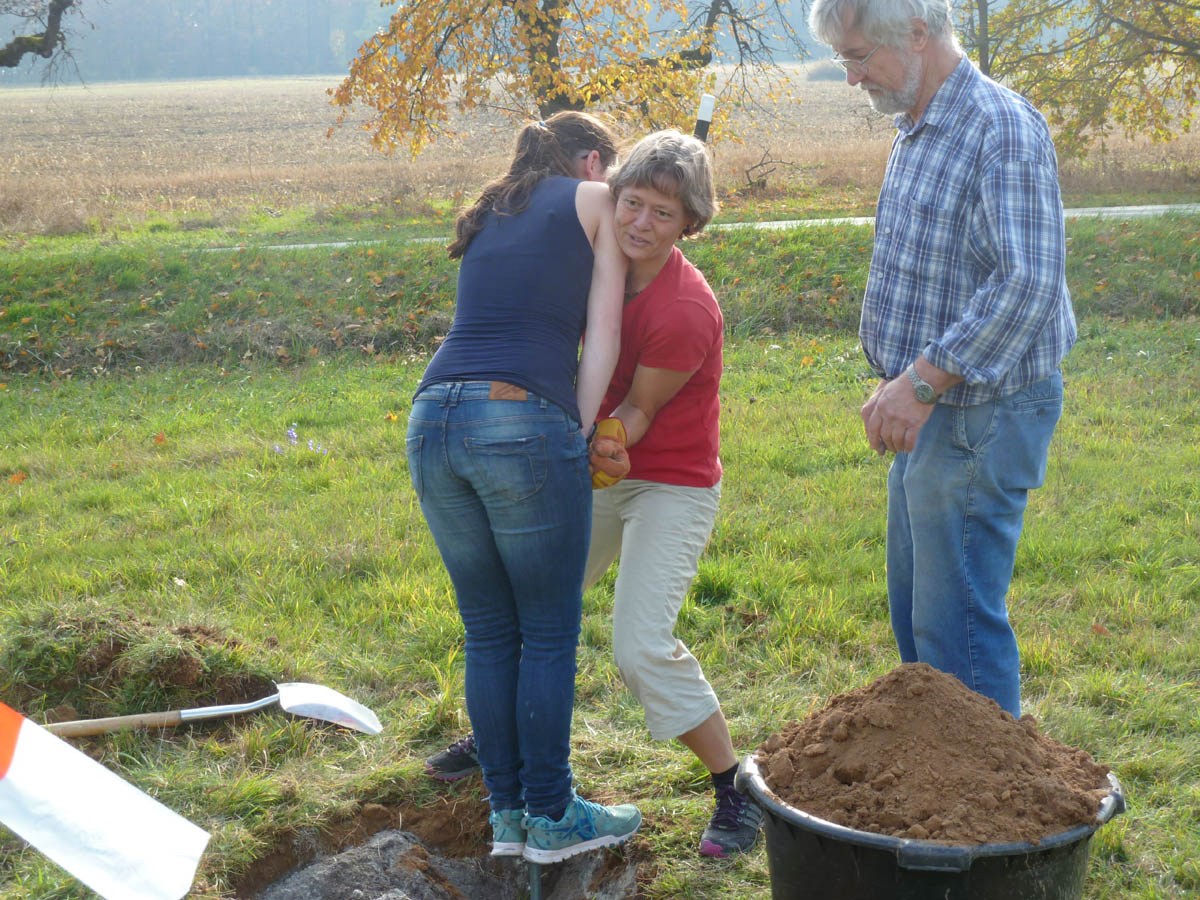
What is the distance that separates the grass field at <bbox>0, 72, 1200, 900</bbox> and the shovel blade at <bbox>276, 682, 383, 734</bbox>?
6 centimetres

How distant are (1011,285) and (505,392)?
1.18m

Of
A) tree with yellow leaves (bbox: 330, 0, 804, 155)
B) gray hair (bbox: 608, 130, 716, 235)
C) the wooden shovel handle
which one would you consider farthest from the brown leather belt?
tree with yellow leaves (bbox: 330, 0, 804, 155)

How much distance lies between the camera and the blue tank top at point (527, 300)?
8.26ft

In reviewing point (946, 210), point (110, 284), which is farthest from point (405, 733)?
point (110, 284)

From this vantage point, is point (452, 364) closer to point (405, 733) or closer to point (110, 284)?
point (405, 733)

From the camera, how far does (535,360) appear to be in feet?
8.26

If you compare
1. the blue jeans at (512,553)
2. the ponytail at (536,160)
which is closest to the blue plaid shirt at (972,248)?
the ponytail at (536,160)

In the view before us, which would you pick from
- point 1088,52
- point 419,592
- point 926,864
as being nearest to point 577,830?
point 926,864

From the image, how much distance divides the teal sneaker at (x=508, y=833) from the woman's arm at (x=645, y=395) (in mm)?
1049

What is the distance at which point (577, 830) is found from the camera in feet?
9.07

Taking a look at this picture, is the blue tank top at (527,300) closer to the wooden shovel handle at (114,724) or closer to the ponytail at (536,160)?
the ponytail at (536,160)

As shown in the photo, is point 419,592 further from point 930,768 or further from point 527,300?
point 930,768

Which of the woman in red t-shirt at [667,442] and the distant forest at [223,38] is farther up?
the distant forest at [223,38]

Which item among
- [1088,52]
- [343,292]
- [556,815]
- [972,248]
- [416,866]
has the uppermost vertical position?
[1088,52]
